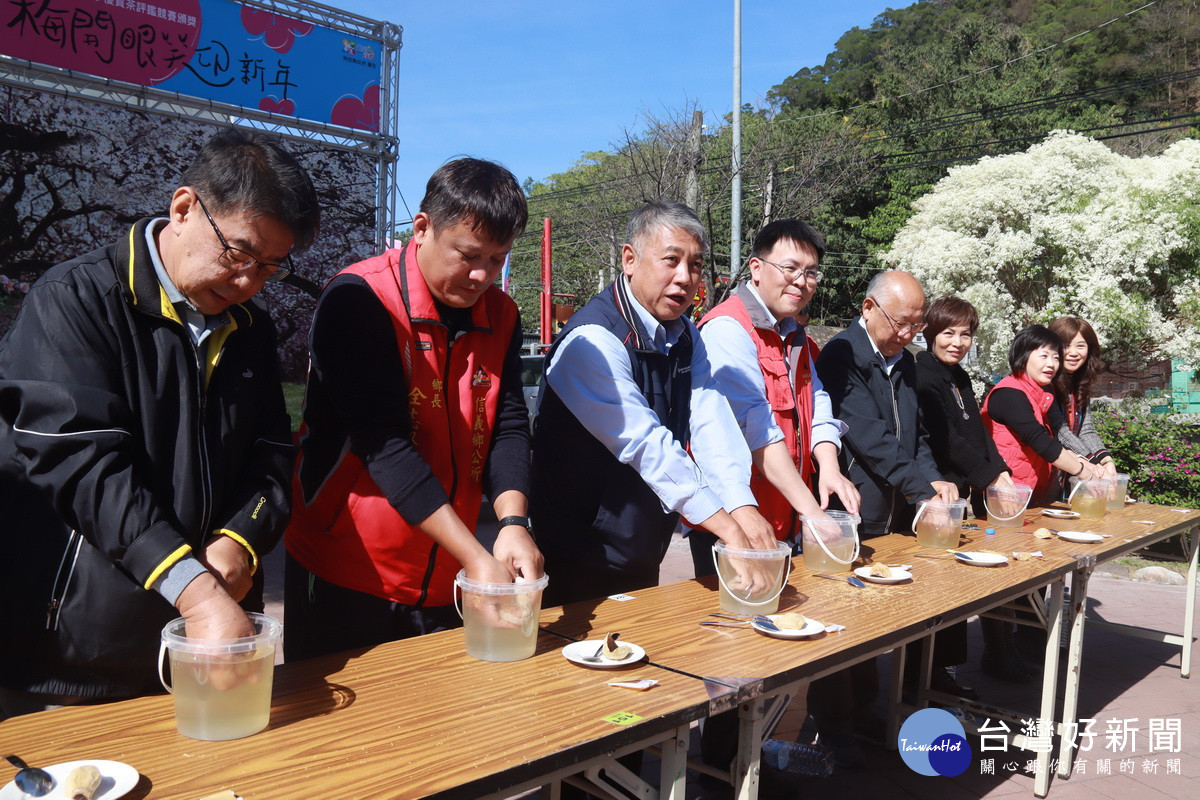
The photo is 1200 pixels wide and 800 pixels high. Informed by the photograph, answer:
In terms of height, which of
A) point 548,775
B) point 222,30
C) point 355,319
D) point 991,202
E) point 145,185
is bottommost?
point 548,775

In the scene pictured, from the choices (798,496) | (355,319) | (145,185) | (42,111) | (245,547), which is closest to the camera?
(245,547)

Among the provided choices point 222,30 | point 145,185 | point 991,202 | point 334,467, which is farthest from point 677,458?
point 991,202

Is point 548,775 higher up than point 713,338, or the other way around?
point 713,338

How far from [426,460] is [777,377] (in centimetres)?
146

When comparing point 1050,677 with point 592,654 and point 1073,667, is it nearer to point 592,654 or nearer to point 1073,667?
point 1073,667

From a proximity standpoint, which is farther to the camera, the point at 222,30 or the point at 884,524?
the point at 222,30

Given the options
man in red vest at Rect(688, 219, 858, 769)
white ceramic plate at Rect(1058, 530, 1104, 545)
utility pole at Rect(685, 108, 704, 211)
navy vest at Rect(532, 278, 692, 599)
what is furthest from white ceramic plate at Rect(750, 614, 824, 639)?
utility pole at Rect(685, 108, 704, 211)

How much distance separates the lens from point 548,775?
1277 mm

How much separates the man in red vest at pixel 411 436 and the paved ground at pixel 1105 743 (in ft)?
4.26

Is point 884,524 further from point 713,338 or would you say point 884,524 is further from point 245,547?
point 245,547

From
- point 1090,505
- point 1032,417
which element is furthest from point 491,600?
point 1032,417

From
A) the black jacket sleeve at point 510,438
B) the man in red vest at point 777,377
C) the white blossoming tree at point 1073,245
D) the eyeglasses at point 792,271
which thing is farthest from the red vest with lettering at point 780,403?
the white blossoming tree at point 1073,245

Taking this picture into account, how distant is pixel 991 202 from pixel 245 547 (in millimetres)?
16813

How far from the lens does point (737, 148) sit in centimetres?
1255
